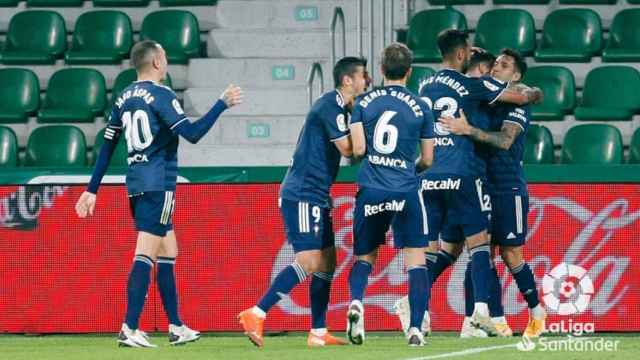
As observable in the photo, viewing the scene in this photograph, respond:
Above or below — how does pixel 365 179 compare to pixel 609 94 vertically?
below

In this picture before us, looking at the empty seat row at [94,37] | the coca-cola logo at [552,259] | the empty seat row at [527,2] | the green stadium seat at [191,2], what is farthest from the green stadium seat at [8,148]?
the empty seat row at [527,2]

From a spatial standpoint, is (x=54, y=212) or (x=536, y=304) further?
(x=54, y=212)

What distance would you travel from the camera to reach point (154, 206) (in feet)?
32.3

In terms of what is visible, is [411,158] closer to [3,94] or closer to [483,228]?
[483,228]

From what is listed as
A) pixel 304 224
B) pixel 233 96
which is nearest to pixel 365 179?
pixel 304 224

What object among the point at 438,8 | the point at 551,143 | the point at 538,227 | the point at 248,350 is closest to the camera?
the point at 248,350

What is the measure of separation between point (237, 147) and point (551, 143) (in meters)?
3.17

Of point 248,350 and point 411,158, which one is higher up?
point 411,158

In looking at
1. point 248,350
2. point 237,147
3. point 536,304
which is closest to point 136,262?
point 248,350

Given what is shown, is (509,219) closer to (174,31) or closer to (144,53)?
(144,53)

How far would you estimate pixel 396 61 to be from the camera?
942 centimetres

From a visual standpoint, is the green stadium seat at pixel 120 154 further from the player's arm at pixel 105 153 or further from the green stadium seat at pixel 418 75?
the player's arm at pixel 105 153

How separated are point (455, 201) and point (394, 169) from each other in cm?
136

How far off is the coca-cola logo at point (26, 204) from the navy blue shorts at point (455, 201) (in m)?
3.12
